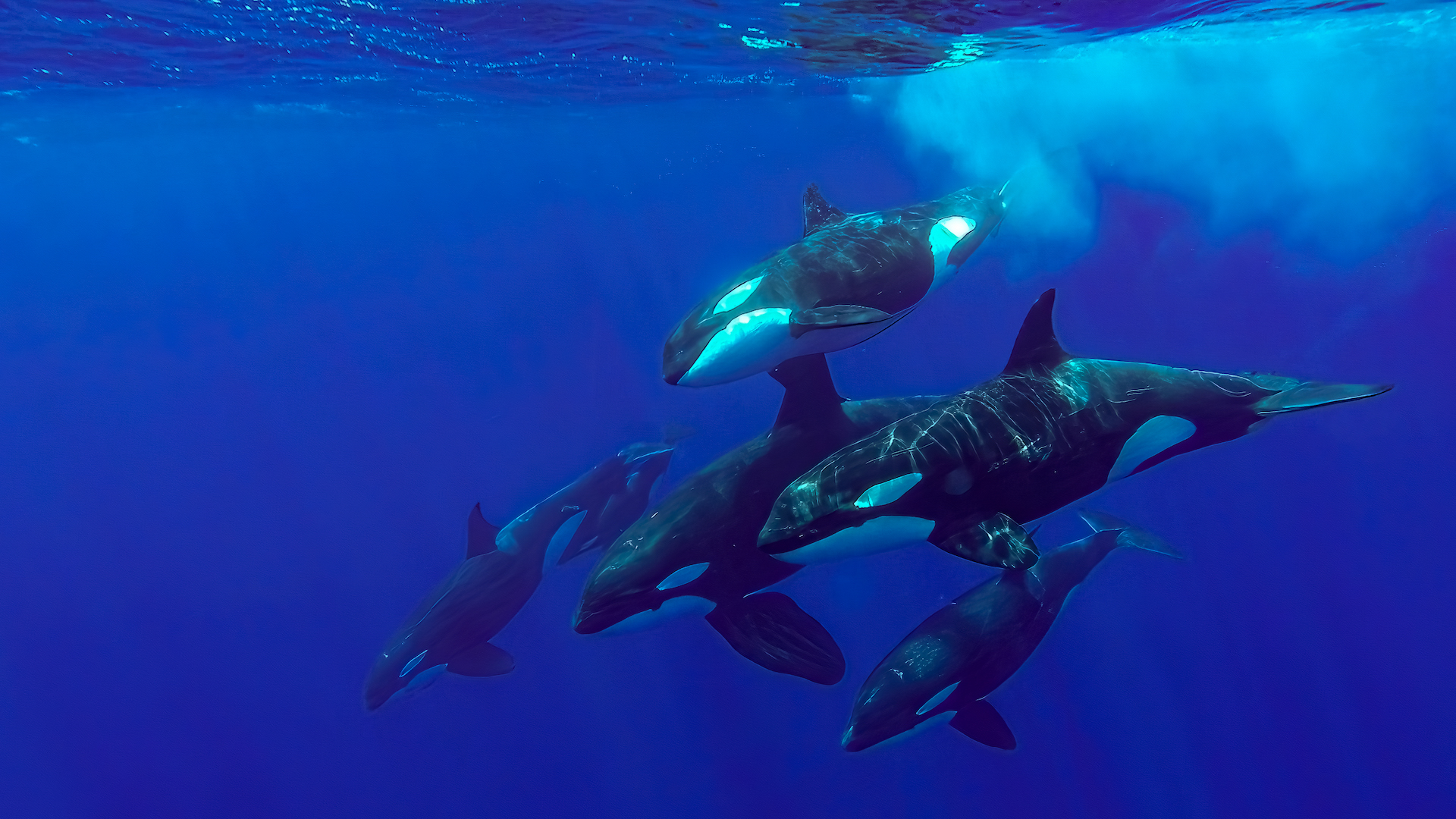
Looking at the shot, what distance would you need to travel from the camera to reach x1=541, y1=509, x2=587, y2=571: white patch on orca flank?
9.00 metres

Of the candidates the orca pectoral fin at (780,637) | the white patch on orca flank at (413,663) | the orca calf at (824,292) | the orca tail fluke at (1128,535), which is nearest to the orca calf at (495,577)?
the white patch on orca flank at (413,663)

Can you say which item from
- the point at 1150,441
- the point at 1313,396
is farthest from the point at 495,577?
the point at 1313,396

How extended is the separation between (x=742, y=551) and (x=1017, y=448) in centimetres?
221

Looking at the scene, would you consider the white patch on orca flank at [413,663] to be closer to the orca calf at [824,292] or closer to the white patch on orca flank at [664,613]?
the white patch on orca flank at [664,613]

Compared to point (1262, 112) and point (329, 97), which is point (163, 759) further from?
point (1262, 112)

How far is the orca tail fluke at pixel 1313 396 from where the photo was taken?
4414 millimetres

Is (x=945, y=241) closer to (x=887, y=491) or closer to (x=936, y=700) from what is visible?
(x=887, y=491)

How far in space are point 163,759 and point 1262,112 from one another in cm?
4339

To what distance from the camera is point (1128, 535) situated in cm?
790

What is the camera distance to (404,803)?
1357 cm

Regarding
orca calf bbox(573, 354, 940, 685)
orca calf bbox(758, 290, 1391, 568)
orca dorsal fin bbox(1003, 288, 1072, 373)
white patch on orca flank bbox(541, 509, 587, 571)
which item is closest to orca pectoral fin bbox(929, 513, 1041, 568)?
orca calf bbox(758, 290, 1391, 568)

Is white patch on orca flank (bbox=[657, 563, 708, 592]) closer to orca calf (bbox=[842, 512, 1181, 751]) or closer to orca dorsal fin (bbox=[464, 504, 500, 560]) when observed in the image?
orca calf (bbox=[842, 512, 1181, 751])

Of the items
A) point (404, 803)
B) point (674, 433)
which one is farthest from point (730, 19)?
point (404, 803)

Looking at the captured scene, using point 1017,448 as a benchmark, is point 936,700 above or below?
below
